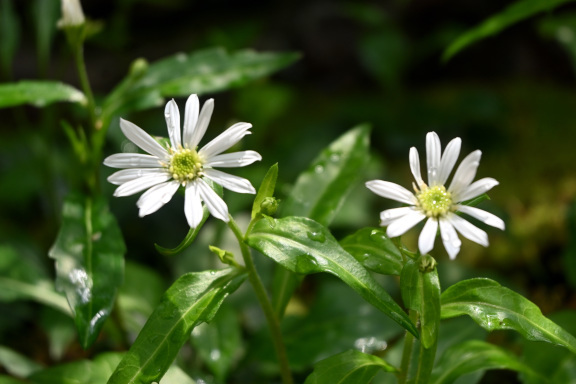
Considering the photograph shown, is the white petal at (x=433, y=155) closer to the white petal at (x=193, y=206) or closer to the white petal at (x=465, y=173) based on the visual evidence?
the white petal at (x=465, y=173)

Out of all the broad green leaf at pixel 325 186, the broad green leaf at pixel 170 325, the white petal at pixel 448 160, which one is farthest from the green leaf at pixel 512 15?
the broad green leaf at pixel 170 325

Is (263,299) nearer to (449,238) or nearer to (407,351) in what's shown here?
(407,351)

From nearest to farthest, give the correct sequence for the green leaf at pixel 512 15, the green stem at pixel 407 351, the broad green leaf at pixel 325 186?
1. the green stem at pixel 407 351
2. the broad green leaf at pixel 325 186
3. the green leaf at pixel 512 15

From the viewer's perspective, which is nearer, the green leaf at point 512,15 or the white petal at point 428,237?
the white petal at point 428,237

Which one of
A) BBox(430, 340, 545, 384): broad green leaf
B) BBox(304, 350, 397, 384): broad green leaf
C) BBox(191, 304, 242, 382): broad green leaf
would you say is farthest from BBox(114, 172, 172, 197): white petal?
BBox(430, 340, 545, 384): broad green leaf

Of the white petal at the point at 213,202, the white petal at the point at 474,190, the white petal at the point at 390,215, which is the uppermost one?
the white petal at the point at 474,190

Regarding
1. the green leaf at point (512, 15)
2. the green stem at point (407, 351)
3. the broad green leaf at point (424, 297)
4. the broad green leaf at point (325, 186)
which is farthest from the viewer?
the green leaf at point (512, 15)

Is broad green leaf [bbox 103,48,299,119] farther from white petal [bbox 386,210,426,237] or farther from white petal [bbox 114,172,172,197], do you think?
white petal [bbox 386,210,426,237]
